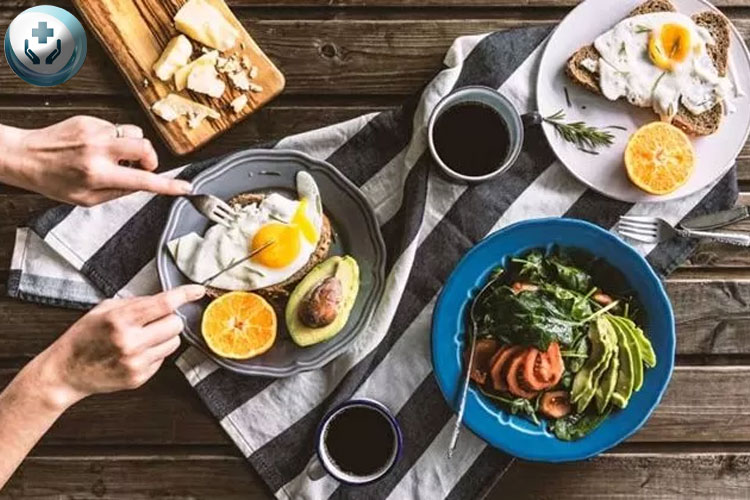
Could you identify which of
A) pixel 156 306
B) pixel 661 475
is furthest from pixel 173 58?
pixel 661 475

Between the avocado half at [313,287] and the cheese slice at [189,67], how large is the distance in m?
0.43

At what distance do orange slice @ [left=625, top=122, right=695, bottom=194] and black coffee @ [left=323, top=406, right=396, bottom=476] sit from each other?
2.05ft

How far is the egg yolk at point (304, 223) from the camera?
180cm

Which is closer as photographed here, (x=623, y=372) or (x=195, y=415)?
(x=623, y=372)

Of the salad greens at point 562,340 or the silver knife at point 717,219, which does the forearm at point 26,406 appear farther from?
the silver knife at point 717,219

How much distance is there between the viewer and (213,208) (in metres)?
1.80

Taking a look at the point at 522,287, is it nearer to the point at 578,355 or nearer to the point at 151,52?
the point at 578,355

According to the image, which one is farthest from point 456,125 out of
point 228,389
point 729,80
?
point 228,389

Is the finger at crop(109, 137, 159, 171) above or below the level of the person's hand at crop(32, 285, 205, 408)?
above

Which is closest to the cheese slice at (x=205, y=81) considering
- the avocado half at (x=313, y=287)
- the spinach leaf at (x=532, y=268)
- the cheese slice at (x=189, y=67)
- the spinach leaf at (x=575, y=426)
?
the cheese slice at (x=189, y=67)

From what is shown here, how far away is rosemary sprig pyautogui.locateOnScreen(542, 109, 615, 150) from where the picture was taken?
182cm

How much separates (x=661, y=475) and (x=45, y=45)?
1.43m

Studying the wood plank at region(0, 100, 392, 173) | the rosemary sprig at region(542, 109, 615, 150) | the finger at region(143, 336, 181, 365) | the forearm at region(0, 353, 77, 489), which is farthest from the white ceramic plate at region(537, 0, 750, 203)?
the forearm at region(0, 353, 77, 489)

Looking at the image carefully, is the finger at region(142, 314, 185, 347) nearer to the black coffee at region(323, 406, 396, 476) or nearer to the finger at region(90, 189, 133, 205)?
the finger at region(90, 189, 133, 205)
